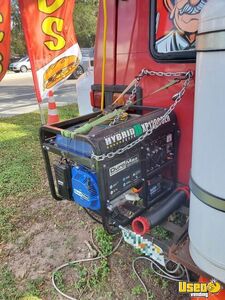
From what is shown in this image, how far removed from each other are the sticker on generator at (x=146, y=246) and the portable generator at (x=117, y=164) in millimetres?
76

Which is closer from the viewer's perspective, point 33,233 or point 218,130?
point 218,130

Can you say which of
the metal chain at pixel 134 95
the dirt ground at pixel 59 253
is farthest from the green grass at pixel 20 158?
the metal chain at pixel 134 95

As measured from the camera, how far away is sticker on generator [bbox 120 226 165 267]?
1633 millimetres

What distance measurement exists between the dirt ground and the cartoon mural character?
5.11 feet

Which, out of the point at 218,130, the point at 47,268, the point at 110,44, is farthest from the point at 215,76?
the point at 47,268

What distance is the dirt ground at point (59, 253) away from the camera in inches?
76.8

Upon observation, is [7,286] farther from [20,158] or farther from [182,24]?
[20,158]

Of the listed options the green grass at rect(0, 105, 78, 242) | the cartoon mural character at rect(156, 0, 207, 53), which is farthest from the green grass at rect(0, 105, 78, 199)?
the cartoon mural character at rect(156, 0, 207, 53)

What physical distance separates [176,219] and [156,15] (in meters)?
1.44

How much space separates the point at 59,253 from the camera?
92.0 inches

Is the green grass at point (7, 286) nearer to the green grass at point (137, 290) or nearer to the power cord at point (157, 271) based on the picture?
the power cord at point (157, 271)

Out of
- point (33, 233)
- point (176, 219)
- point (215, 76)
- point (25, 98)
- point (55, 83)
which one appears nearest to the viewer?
point (215, 76)

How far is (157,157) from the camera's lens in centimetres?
188

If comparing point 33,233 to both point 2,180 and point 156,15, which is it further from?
point 156,15
